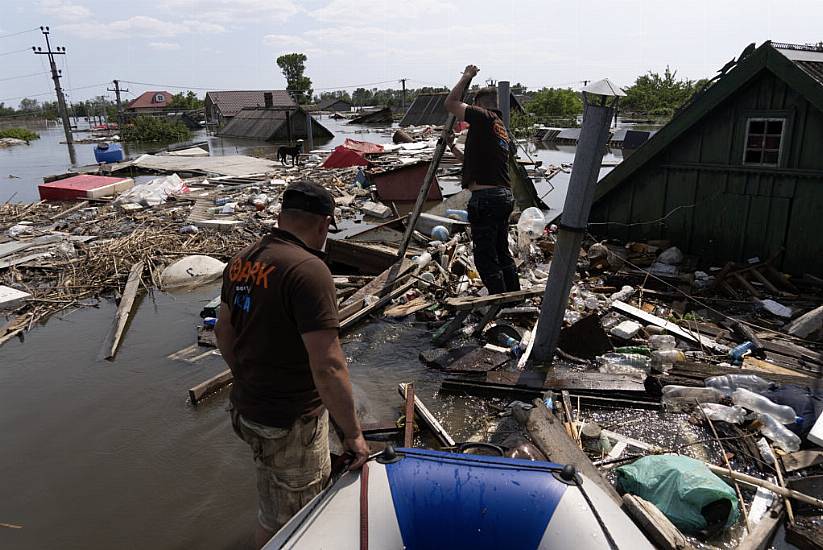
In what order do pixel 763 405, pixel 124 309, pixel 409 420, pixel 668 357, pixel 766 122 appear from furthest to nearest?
pixel 124 309
pixel 766 122
pixel 668 357
pixel 409 420
pixel 763 405

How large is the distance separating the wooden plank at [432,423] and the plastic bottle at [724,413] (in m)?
2.23

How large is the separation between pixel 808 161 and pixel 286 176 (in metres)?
16.5

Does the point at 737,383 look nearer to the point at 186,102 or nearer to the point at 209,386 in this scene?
the point at 209,386

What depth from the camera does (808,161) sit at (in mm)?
6715

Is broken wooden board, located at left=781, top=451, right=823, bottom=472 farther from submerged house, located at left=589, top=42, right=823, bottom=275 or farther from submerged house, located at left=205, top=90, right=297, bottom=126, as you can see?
submerged house, located at left=205, top=90, right=297, bottom=126

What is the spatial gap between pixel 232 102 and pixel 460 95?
5926 cm

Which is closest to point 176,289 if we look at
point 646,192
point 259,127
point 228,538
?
point 228,538

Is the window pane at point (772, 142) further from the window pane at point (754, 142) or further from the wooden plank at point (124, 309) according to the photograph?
the wooden plank at point (124, 309)

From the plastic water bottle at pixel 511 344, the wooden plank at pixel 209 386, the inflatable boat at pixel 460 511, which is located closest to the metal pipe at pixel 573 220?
the plastic water bottle at pixel 511 344

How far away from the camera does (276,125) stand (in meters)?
40.3

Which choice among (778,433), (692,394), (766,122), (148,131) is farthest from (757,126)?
(148,131)

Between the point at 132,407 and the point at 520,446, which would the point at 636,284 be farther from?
the point at 132,407

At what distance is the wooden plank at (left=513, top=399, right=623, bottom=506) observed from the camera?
3549mm

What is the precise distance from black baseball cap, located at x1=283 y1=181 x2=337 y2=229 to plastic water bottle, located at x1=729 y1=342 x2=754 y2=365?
473 cm
